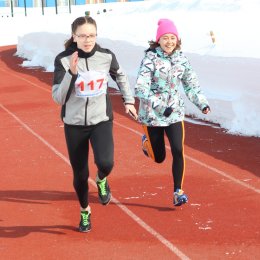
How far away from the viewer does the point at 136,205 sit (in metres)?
6.27

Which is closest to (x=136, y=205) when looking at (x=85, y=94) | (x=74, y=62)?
(x=85, y=94)

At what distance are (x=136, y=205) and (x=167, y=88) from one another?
4.36ft

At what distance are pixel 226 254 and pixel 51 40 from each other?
25.6 m

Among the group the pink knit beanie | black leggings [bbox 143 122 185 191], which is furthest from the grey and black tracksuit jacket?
black leggings [bbox 143 122 185 191]

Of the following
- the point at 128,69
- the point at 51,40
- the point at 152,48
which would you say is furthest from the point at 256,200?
the point at 51,40

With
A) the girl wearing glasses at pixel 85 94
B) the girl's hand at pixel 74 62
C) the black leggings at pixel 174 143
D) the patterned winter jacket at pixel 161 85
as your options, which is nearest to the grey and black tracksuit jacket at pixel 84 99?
the girl wearing glasses at pixel 85 94

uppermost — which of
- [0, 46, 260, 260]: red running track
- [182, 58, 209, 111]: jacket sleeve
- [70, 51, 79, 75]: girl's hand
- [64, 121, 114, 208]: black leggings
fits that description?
[70, 51, 79, 75]: girl's hand

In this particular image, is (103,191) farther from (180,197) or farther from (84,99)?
(84,99)

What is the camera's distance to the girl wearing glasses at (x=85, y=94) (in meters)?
4.84

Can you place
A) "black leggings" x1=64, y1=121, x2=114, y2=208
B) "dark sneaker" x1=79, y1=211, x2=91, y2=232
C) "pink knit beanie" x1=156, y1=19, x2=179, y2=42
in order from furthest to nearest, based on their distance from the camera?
"pink knit beanie" x1=156, y1=19, x2=179, y2=42
"dark sneaker" x1=79, y1=211, x2=91, y2=232
"black leggings" x1=64, y1=121, x2=114, y2=208

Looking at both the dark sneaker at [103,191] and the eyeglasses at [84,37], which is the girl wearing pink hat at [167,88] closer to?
the dark sneaker at [103,191]

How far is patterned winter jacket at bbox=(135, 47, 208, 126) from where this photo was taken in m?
5.80

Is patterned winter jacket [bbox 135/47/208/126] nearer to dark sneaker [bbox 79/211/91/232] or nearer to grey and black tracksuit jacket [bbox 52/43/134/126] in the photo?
grey and black tracksuit jacket [bbox 52/43/134/126]

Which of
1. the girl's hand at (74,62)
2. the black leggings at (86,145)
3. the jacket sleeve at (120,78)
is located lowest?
the black leggings at (86,145)
